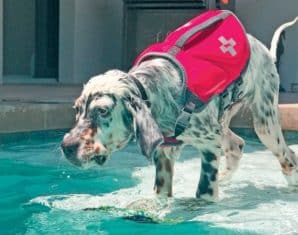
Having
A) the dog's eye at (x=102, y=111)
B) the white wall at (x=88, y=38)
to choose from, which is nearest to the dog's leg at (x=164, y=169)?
the dog's eye at (x=102, y=111)

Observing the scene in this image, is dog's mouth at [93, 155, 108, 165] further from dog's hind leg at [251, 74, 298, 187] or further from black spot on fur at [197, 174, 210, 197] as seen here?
dog's hind leg at [251, 74, 298, 187]

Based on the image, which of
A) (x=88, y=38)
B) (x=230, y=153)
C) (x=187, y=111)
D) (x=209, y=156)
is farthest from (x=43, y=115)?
(x=88, y=38)

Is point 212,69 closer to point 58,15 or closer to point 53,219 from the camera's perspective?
point 53,219

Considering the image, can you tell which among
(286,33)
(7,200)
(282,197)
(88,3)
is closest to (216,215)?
(282,197)

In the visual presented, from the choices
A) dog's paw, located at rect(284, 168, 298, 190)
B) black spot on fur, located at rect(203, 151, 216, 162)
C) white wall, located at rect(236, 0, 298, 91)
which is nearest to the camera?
black spot on fur, located at rect(203, 151, 216, 162)

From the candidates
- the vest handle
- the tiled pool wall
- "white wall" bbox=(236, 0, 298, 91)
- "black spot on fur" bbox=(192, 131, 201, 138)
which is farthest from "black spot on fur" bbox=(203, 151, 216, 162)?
Answer: "white wall" bbox=(236, 0, 298, 91)

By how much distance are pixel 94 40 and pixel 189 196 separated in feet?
29.5

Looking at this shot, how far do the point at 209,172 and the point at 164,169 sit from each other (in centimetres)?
27

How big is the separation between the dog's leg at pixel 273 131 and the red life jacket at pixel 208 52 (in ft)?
1.36

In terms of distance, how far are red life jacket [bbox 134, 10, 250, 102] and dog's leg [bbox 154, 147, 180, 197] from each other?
411 mm

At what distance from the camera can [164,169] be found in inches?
148

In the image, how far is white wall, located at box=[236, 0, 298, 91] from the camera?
11.1 metres

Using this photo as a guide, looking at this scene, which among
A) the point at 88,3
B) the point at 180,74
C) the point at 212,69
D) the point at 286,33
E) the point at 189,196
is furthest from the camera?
the point at 88,3

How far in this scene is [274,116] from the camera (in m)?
4.26
